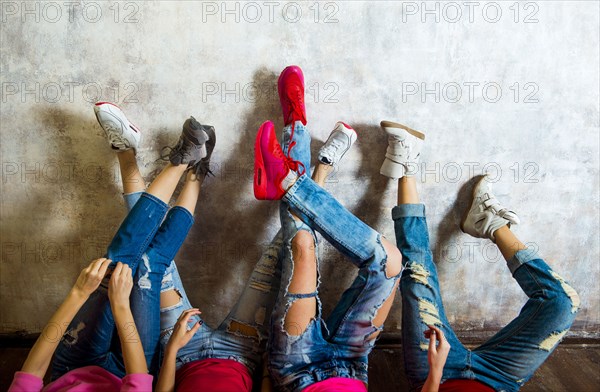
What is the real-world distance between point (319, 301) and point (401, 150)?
2.09ft

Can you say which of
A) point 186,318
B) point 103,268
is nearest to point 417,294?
point 186,318

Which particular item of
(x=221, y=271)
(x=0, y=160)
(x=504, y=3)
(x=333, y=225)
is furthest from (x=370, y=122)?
(x=0, y=160)

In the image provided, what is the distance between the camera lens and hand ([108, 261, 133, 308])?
5.00 ft

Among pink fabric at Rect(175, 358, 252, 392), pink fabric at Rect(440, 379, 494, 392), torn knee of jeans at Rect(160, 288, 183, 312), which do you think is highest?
torn knee of jeans at Rect(160, 288, 183, 312)

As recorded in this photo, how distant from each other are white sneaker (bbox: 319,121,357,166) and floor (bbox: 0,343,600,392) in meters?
0.86

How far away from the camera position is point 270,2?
1831 millimetres

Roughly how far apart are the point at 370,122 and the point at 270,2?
58cm

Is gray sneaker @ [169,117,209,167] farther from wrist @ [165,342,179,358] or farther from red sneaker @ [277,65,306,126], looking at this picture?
wrist @ [165,342,179,358]

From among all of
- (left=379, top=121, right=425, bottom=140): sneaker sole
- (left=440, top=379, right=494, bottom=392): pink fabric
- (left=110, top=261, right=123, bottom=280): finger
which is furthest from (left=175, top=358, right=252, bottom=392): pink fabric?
(left=379, top=121, right=425, bottom=140): sneaker sole

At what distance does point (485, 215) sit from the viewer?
1.95 metres

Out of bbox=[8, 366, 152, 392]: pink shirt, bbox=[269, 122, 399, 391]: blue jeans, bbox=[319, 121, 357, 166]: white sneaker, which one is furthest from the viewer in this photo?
bbox=[319, 121, 357, 166]: white sneaker

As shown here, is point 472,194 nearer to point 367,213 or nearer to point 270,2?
point 367,213

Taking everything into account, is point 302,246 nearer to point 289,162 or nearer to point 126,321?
point 289,162

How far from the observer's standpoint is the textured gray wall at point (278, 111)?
185 centimetres
